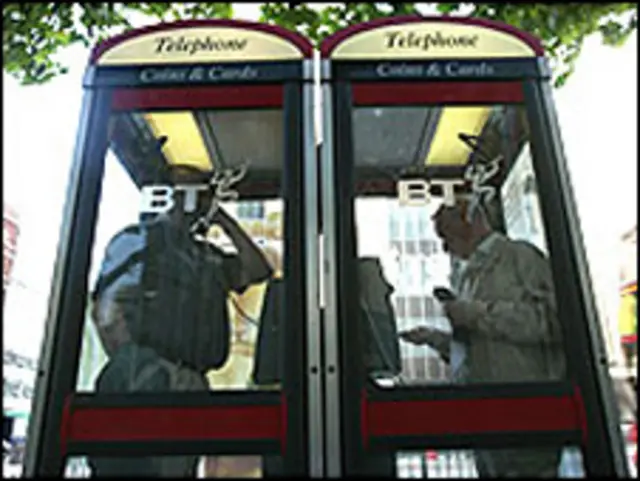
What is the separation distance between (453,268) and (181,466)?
122 centimetres

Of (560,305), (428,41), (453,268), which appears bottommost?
(560,305)

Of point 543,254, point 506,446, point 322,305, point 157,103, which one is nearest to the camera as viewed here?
point 506,446

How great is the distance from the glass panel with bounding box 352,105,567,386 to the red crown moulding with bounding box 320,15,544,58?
11.8 inches

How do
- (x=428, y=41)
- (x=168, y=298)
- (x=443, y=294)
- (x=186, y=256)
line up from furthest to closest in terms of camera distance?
1. (x=428, y=41)
2. (x=443, y=294)
3. (x=186, y=256)
4. (x=168, y=298)

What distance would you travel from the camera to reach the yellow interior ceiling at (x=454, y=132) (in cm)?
246

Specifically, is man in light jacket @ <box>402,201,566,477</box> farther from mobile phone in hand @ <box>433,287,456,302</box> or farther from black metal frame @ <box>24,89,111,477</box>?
black metal frame @ <box>24,89,111,477</box>

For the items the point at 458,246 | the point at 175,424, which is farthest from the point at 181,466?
the point at 458,246

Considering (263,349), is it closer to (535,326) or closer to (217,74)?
(535,326)

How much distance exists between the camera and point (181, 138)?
2.52m

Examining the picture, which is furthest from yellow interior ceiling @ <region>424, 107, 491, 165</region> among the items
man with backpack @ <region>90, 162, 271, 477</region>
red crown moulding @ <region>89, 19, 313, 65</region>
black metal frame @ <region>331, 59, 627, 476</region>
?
man with backpack @ <region>90, 162, 271, 477</region>

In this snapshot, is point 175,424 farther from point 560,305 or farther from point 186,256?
point 560,305

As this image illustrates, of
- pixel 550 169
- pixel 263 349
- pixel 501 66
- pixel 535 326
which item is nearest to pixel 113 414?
pixel 263 349

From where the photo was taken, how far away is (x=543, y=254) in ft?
7.16

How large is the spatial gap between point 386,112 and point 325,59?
324mm
